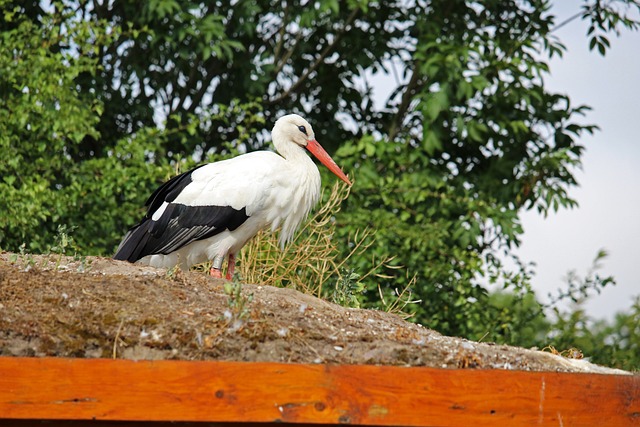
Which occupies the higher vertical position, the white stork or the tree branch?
the tree branch

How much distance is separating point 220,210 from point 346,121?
4.02m

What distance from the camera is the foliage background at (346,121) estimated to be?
25.2 feet

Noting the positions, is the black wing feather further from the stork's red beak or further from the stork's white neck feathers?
the stork's red beak

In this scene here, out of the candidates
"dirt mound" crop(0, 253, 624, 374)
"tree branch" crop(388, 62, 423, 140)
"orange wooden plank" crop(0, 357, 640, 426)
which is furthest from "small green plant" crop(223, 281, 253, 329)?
"tree branch" crop(388, 62, 423, 140)

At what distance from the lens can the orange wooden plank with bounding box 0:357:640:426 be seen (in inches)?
105

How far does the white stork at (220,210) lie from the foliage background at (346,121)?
3.18ft

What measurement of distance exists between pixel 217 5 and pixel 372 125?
192 centimetres

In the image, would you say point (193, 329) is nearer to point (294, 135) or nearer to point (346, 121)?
point (294, 135)

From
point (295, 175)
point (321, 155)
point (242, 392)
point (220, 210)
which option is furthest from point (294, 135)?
point (242, 392)

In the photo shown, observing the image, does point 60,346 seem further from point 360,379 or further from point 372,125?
point 372,125

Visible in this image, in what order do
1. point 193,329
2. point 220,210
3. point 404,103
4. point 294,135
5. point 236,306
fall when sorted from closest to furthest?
point 193,329, point 236,306, point 220,210, point 294,135, point 404,103

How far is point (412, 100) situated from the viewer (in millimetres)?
8875

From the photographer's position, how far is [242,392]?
8.82 feet

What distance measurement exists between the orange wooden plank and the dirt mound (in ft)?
1.10
